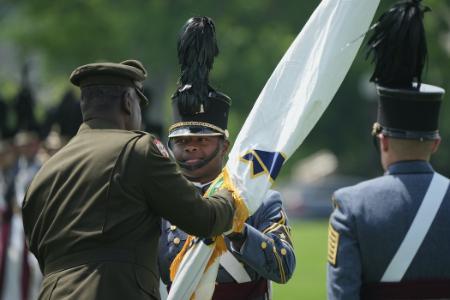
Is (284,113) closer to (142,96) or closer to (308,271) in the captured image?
(142,96)

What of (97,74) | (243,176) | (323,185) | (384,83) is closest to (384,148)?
(384,83)

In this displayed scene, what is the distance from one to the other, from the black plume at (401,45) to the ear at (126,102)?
3.76 feet

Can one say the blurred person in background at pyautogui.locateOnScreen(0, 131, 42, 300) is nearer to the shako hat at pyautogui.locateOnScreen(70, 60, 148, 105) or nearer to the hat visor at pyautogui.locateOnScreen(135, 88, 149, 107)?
the hat visor at pyautogui.locateOnScreen(135, 88, 149, 107)

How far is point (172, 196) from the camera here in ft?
18.4

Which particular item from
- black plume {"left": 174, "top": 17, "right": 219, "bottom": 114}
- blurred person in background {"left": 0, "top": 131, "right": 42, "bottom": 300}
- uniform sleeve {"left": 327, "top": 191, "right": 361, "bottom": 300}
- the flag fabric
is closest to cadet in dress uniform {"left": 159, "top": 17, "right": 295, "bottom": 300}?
black plume {"left": 174, "top": 17, "right": 219, "bottom": 114}

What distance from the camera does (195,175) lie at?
6578mm

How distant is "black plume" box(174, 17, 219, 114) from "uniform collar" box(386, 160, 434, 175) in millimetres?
1061

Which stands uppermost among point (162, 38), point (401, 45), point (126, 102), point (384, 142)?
point (401, 45)

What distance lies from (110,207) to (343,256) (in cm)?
111

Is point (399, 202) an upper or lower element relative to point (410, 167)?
lower

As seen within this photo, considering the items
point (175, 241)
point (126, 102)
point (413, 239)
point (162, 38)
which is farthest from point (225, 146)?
point (162, 38)

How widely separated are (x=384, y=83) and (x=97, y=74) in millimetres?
1376

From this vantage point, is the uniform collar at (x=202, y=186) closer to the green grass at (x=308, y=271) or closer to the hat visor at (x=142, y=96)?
the hat visor at (x=142, y=96)

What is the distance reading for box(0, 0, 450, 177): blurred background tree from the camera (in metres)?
32.9
